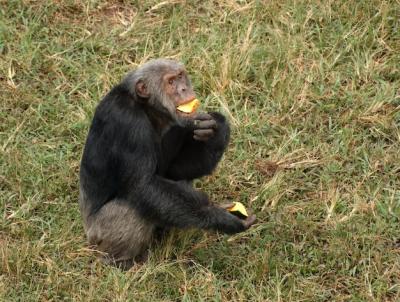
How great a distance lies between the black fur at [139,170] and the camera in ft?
19.9

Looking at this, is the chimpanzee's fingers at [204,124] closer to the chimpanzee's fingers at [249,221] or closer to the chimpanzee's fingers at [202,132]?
the chimpanzee's fingers at [202,132]

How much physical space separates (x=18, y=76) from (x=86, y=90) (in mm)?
706

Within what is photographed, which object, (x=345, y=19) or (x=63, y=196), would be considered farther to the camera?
(x=345, y=19)

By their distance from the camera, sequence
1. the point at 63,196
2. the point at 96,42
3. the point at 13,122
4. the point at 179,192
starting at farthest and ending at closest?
1. the point at 96,42
2. the point at 13,122
3. the point at 63,196
4. the point at 179,192

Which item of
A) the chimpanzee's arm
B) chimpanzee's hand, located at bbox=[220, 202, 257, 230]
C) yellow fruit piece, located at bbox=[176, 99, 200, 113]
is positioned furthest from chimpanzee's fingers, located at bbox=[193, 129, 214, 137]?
chimpanzee's hand, located at bbox=[220, 202, 257, 230]

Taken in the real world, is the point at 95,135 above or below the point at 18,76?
above

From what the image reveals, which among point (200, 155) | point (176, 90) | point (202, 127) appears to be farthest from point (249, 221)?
point (176, 90)

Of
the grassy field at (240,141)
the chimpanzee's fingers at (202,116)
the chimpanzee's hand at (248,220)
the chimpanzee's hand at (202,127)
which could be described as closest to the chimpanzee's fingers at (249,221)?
the chimpanzee's hand at (248,220)

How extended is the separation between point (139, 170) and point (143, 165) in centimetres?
4

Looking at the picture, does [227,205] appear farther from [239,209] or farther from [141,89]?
[141,89]

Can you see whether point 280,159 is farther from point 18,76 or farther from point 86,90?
point 18,76

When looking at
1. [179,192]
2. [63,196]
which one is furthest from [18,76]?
[179,192]

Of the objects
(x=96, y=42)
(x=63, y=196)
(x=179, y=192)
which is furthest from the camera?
(x=96, y=42)

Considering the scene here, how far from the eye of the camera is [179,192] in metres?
6.14
